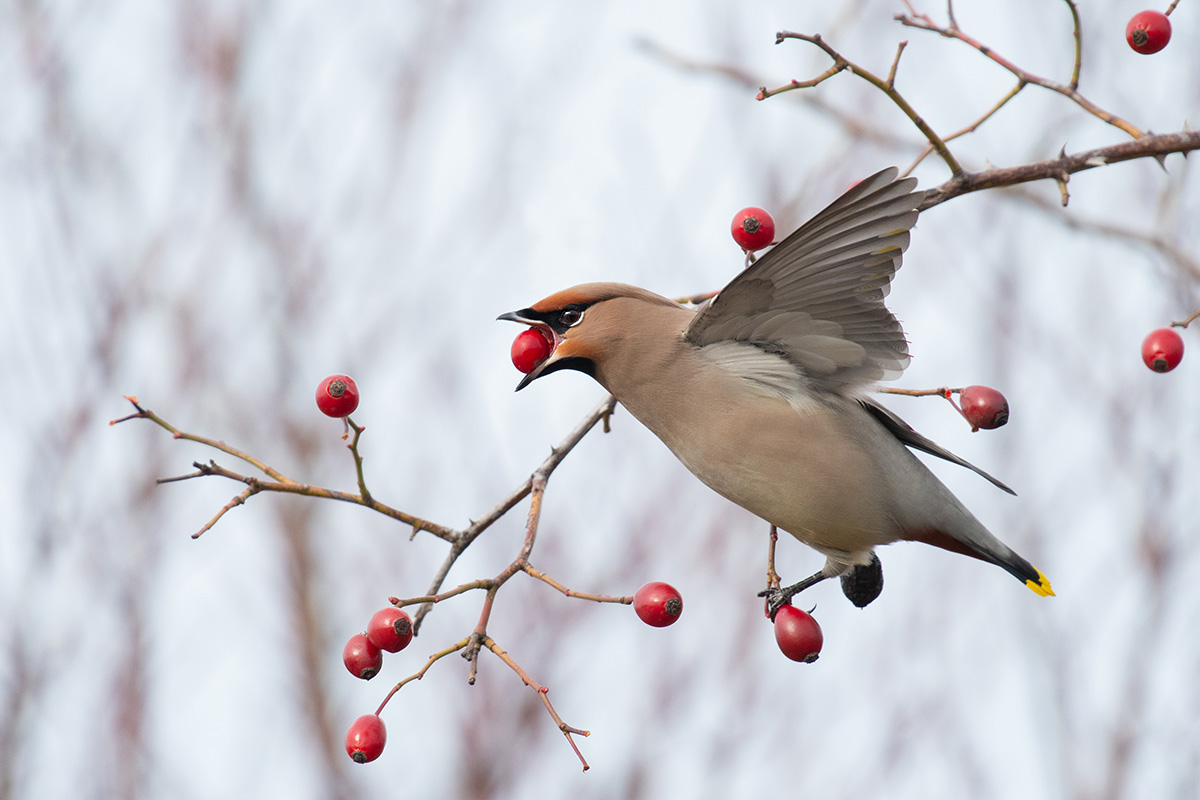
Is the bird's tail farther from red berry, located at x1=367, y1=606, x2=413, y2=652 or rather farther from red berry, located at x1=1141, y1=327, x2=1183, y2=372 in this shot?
red berry, located at x1=367, y1=606, x2=413, y2=652

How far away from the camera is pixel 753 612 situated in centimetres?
725

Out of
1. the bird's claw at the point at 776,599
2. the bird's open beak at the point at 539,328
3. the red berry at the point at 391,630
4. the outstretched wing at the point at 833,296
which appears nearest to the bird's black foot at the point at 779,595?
the bird's claw at the point at 776,599

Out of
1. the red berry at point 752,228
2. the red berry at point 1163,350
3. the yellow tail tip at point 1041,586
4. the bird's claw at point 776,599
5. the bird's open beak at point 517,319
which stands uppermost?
the red berry at point 752,228

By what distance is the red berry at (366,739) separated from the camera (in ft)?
8.72

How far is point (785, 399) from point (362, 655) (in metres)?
1.26

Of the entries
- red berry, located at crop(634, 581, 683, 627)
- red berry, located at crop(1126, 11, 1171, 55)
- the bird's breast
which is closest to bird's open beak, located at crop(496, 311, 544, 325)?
the bird's breast

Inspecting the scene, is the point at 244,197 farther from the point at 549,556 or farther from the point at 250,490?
the point at 250,490

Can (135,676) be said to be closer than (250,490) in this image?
No

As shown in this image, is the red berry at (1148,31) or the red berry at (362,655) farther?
the red berry at (1148,31)

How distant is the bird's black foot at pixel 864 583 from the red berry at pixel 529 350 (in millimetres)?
1034

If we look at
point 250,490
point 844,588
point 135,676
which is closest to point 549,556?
point 135,676

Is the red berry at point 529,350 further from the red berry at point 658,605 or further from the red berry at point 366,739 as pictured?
the red berry at point 366,739

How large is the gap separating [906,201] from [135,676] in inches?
219

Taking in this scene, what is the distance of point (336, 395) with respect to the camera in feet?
8.82
